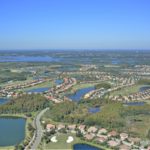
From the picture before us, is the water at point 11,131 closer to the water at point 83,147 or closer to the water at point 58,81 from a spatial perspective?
the water at point 83,147

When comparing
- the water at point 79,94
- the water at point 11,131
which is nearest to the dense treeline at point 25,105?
the water at point 11,131

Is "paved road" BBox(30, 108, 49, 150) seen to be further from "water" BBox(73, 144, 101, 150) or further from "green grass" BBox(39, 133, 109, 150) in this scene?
"water" BBox(73, 144, 101, 150)

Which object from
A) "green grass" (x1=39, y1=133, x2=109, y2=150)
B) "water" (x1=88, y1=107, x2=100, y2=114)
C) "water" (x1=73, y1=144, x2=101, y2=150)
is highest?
"green grass" (x1=39, y1=133, x2=109, y2=150)

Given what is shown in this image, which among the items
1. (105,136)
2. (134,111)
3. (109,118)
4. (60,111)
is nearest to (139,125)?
(109,118)

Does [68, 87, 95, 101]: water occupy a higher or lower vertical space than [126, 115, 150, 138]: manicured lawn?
lower

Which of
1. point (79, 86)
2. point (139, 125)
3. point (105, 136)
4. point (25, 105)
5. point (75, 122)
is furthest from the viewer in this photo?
point (79, 86)

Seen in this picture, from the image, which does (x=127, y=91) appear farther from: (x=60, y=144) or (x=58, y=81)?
(x=60, y=144)

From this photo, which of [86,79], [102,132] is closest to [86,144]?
[102,132]

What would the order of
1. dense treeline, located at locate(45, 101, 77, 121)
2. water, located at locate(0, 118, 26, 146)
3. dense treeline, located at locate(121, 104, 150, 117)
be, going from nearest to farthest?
1. water, located at locate(0, 118, 26, 146)
2. dense treeline, located at locate(45, 101, 77, 121)
3. dense treeline, located at locate(121, 104, 150, 117)

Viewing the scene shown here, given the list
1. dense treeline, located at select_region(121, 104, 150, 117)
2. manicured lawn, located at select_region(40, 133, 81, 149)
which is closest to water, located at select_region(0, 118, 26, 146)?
manicured lawn, located at select_region(40, 133, 81, 149)
